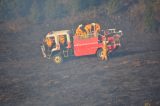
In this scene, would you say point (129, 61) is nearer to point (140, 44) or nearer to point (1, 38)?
point (140, 44)

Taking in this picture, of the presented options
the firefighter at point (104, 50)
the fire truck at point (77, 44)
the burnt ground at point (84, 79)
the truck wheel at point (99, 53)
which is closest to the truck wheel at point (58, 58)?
the fire truck at point (77, 44)

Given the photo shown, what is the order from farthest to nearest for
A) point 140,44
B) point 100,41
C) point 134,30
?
point 134,30
point 140,44
point 100,41

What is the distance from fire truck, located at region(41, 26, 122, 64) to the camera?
2298 centimetres

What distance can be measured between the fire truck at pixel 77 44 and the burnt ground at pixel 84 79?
2.14 ft

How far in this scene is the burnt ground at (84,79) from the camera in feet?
48.7

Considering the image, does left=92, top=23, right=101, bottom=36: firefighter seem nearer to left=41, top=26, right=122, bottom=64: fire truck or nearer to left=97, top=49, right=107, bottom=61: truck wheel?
left=41, top=26, right=122, bottom=64: fire truck

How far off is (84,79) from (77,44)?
16.9ft

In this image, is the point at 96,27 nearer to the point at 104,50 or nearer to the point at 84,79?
the point at 104,50

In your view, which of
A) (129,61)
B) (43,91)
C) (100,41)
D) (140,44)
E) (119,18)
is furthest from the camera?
(119,18)

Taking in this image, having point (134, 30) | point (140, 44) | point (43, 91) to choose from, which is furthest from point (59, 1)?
point (43, 91)

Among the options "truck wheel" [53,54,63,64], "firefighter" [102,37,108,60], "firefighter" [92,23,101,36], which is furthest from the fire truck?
"firefighter" [92,23,101,36]

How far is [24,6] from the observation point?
138 feet

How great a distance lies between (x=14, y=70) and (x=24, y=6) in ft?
68.5

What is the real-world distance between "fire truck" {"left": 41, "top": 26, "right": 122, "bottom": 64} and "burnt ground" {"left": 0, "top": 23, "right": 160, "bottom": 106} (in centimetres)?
65
